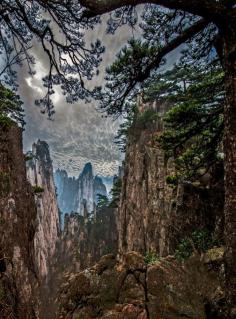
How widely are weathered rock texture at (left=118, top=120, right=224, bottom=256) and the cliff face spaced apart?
500 centimetres

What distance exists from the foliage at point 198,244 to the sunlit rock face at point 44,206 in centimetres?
5124

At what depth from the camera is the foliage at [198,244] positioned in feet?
33.1

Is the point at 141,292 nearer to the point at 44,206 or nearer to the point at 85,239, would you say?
the point at 85,239

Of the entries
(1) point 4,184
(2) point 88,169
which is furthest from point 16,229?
(2) point 88,169

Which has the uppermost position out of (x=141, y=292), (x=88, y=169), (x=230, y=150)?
(x=88, y=169)

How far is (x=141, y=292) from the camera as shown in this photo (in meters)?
6.17

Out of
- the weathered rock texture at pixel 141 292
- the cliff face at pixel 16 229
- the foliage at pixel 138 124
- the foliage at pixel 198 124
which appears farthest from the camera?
the foliage at pixel 138 124

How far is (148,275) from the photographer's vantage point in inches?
254

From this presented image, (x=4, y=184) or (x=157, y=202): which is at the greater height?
(x=4, y=184)

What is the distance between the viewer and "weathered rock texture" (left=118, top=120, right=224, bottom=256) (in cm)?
1216

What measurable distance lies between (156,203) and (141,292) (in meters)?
15.9

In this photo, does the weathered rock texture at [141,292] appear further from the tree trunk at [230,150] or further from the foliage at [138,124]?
the foliage at [138,124]

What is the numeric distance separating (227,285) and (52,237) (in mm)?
69571

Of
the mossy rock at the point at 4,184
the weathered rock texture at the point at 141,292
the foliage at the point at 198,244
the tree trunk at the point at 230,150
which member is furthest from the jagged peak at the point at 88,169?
the tree trunk at the point at 230,150
